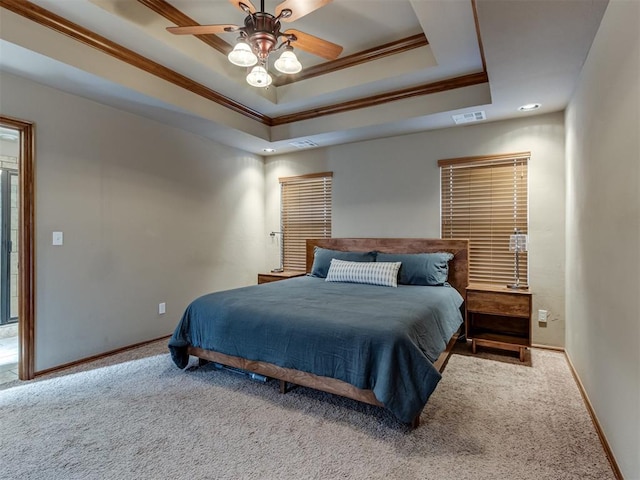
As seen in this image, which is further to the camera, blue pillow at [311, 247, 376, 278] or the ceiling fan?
blue pillow at [311, 247, 376, 278]

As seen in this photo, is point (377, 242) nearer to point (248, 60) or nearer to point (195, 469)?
point (248, 60)

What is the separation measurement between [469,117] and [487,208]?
1044mm

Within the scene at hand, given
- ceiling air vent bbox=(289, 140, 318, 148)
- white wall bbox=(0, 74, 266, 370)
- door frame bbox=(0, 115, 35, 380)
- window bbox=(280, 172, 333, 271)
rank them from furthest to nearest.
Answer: window bbox=(280, 172, 333, 271) < ceiling air vent bbox=(289, 140, 318, 148) < white wall bbox=(0, 74, 266, 370) < door frame bbox=(0, 115, 35, 380)

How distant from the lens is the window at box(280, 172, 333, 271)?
5.07m

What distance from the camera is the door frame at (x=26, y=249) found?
284 cm

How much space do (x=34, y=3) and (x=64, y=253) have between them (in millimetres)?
1956

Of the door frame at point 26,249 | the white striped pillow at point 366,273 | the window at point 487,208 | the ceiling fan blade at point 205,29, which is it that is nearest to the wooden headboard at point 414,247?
the window at point 487,208

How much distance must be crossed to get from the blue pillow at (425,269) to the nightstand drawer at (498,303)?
1.17 ft

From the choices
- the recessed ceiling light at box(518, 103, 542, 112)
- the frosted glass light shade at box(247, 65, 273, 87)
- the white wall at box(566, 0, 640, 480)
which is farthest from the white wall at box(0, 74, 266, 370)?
the white wall at box(566, 0, 640, 480)

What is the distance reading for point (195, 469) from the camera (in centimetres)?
178

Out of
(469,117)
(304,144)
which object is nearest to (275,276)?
(304,144)

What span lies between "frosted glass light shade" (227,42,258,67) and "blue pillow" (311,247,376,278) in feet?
8.24

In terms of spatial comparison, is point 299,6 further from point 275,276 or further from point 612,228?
point 275,276

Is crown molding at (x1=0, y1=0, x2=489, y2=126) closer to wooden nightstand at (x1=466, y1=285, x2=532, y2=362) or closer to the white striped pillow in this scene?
the white striped pillow
